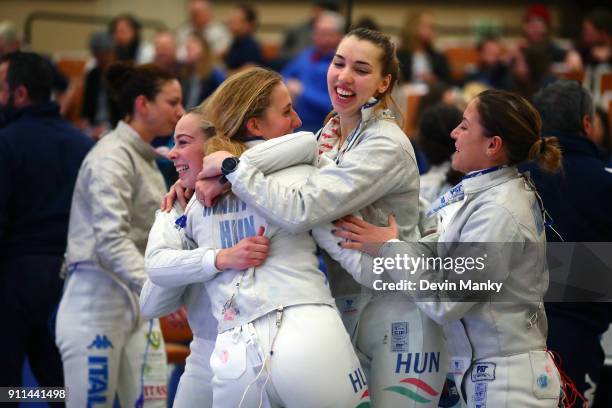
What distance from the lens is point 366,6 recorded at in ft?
47.1

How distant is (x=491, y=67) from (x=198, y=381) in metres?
7.17

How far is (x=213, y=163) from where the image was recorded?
3.24 m

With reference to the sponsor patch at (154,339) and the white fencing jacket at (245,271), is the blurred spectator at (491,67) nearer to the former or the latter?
the sponsor patch at (154,339)

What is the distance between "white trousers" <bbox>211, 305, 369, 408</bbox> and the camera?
296 centimetres

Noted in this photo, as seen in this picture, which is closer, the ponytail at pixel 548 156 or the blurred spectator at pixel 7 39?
the ponytail at pixel 548 156

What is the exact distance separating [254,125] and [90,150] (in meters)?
1.53

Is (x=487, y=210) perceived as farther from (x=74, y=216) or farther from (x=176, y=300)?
(x=74, y=216)

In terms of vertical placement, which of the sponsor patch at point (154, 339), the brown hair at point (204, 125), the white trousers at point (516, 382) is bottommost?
the sponsor patch at point (154, 339)

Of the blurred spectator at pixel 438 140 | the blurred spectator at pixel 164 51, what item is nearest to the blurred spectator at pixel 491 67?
the blurred spectator at pixel 164 51

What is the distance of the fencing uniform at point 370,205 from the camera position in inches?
123

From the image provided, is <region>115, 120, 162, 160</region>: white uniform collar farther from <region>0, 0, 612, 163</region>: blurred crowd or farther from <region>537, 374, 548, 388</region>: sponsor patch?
<region>0, 0, 612, 163</region>: blurred crowd

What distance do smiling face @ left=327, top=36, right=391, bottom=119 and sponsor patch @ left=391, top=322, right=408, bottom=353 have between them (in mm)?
759

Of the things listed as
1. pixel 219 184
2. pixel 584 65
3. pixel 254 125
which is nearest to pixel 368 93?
pixel 254 125

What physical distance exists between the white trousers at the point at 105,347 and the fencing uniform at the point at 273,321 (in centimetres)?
116
